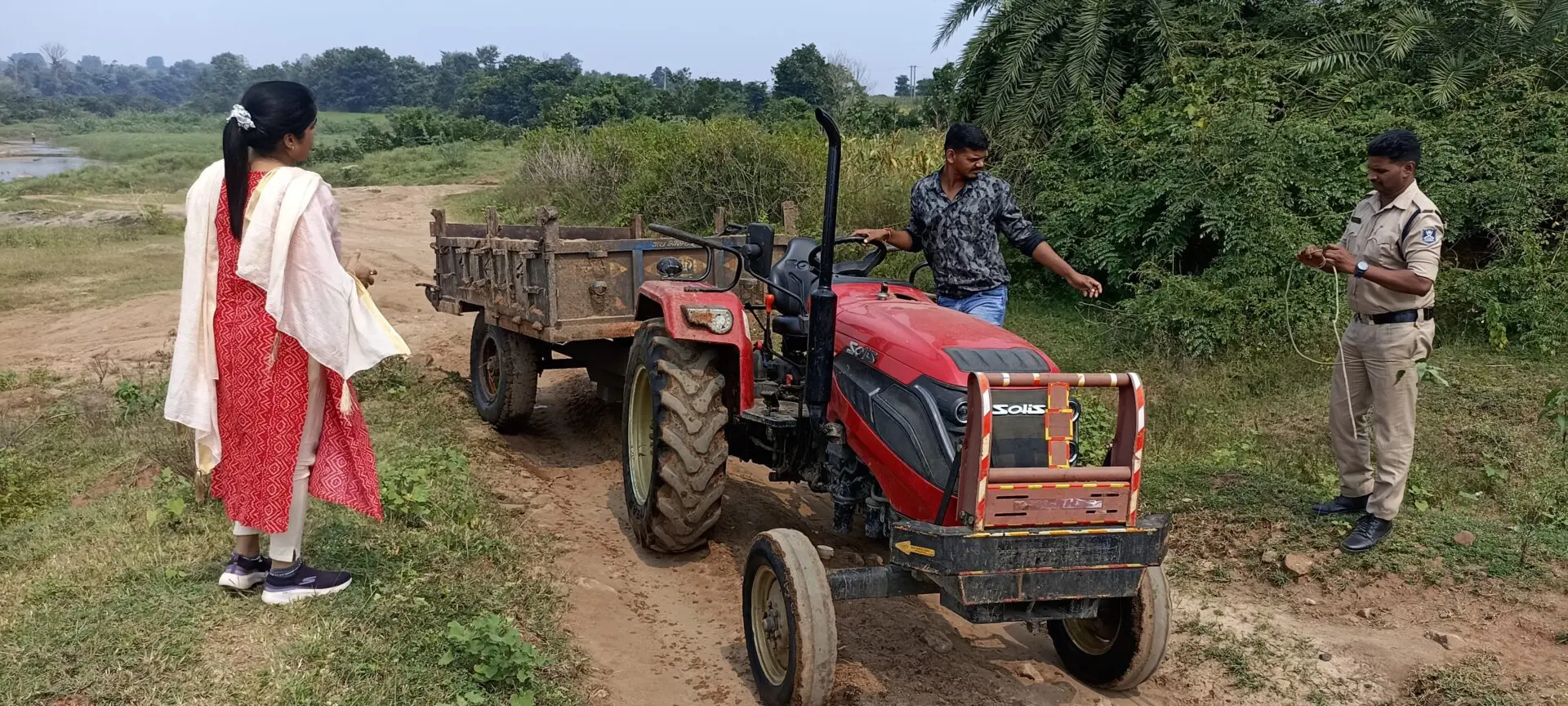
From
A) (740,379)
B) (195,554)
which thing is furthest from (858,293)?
(195,554)

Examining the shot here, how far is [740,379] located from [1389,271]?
2.88 meters

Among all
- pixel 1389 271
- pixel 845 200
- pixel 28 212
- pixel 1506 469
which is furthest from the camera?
pixel 28 212

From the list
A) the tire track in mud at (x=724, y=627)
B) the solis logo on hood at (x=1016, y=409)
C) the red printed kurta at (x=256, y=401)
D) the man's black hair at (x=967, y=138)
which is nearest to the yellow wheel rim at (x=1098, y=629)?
the tire track in mud at (x=724, y=627)

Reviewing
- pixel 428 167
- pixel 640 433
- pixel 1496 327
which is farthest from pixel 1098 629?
pixel 428 167

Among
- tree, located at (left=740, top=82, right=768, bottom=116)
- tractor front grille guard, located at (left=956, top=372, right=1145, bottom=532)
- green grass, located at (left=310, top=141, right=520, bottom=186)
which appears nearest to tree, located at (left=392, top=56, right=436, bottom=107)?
tree, located at (left=740, top=82, right=768, bottom=116)

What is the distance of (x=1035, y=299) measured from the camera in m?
10.8

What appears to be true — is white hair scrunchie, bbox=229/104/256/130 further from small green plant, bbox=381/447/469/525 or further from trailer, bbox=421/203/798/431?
trailer, bbox=421/203/798/431

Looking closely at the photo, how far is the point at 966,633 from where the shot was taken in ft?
14.1

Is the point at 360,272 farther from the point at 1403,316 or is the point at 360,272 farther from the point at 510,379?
the point at 1403,316

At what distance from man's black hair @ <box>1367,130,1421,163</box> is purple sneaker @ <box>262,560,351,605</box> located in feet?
15.6

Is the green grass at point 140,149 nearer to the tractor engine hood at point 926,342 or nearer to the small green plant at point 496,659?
the small green plant at point 496,659

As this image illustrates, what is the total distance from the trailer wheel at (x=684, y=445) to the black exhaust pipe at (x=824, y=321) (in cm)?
67

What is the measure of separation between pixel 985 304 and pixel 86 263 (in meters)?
15.0

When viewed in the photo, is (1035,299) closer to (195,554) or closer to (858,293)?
(858,293)
